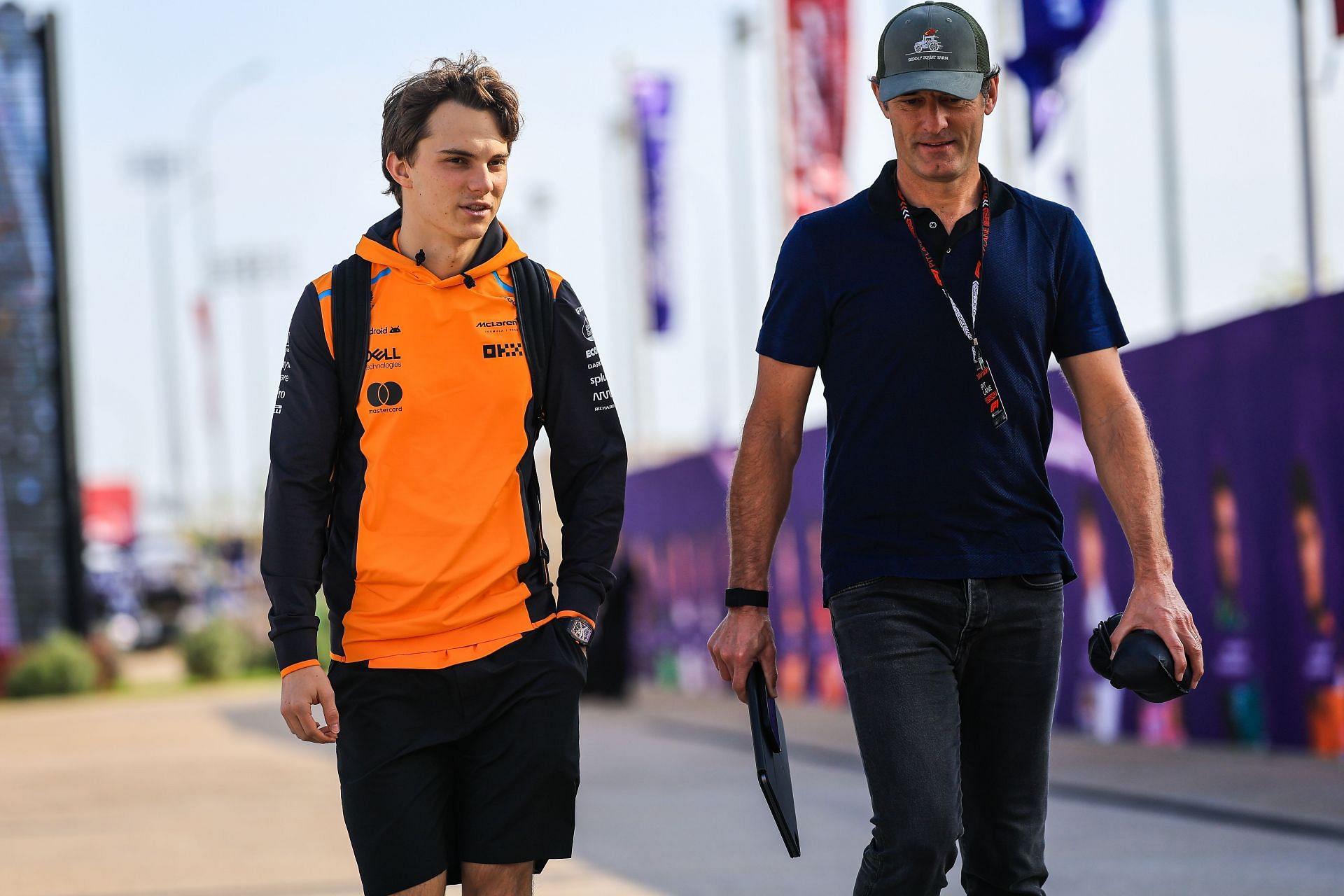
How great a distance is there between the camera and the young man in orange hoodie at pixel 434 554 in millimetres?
3924

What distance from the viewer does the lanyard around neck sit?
400cm

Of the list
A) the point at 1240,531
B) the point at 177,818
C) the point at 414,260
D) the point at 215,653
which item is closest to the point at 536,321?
the point at 414,260

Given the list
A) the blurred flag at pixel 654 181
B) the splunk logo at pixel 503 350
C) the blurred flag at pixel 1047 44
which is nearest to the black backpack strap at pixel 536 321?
the splunk logo at pixel 503 350

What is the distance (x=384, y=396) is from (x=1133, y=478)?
5.09ft

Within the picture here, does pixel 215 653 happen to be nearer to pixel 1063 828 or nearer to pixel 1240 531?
pixel 1240 531

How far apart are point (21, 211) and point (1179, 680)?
24.6m

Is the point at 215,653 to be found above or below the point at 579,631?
below

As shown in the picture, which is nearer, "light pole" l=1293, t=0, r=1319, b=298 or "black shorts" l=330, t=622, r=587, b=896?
"black shorts" l=330, t=622, r=587, b=896

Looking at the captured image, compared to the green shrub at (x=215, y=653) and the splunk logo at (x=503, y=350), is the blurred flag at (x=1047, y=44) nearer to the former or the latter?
the splunk logo at (x=503, y=350)

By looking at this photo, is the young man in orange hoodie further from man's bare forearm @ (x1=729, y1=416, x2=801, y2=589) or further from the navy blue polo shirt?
the navy blue polo shirt

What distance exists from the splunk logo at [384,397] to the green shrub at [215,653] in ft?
89.5

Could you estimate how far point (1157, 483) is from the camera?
4.12m

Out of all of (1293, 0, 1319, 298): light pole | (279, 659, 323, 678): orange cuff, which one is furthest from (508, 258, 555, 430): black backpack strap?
(1293, 0, 1319, 298): light pole

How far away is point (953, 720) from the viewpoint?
396 cm
